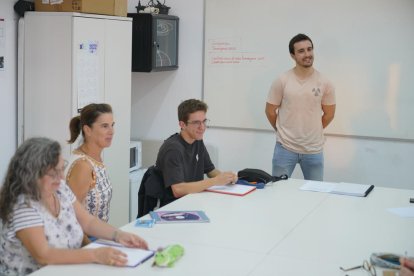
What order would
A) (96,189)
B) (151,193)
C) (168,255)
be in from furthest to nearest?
(151,193) → (96,189) → (168,255)

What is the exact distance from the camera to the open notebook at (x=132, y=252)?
2.38 metres

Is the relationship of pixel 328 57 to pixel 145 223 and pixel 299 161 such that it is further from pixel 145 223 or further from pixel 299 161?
pixel 145 223

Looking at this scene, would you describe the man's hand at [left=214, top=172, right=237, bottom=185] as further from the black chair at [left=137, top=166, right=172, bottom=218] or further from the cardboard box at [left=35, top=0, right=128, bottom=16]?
the cardboard box at [left=35, top=0, right=128, bottom=16]

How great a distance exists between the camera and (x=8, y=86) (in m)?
4.64

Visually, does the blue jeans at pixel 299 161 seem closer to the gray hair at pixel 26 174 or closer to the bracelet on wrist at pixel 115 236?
the bracelet on wrist at pixel 115 236

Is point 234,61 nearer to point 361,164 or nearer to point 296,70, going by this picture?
point 296,70

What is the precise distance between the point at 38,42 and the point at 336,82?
2.40 meters

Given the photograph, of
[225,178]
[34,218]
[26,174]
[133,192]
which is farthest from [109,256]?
[133,192]

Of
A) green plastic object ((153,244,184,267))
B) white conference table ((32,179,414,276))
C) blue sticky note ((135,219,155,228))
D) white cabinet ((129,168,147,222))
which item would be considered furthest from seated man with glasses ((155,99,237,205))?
white cabinet ((129,168,147,222))

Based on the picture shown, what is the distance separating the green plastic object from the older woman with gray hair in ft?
0.41

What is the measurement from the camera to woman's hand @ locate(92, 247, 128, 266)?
232cm

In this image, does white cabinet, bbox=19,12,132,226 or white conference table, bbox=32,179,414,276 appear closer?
white conference table, bbox=32,179,414,276

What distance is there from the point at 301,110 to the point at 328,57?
84 centimetres

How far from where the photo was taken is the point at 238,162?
5797 mm
